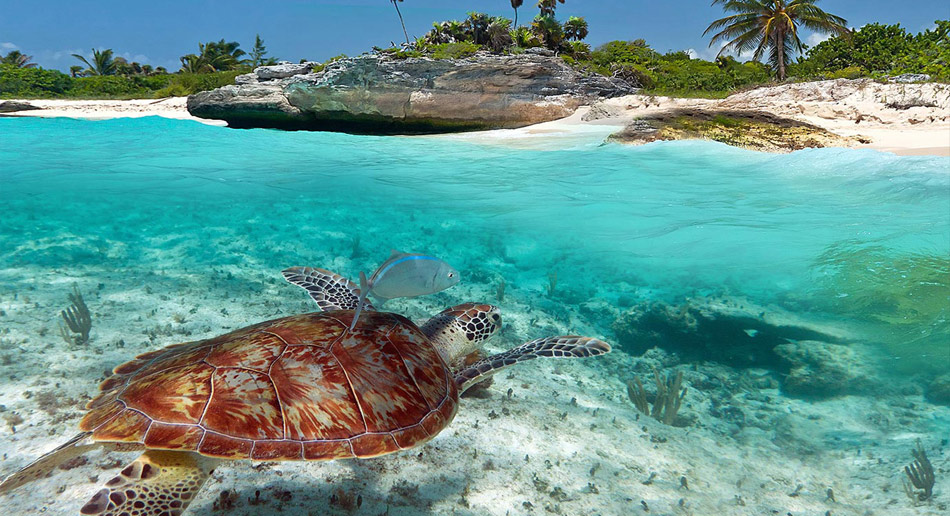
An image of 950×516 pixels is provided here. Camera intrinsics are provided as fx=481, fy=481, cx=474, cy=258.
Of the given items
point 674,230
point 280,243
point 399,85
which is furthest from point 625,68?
point 280,243

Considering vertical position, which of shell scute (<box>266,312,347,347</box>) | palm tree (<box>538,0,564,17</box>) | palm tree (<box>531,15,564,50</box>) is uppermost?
palm tree (<box>538,0,564,17</box>)

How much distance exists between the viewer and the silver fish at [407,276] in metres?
2.52

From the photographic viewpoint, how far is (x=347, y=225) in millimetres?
8930

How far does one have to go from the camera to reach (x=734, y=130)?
12805 mm

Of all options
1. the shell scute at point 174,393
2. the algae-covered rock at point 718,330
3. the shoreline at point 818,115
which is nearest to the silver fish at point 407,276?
the shell scute at point 174,393

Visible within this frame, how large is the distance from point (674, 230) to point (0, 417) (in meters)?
8.90

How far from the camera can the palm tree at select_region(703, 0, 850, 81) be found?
23484 mm

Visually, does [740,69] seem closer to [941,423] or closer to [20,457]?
[941,423]

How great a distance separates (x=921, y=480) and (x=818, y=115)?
13.5 metres

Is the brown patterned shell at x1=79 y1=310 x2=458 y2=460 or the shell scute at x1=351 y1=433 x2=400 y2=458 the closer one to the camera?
the brown patterned shell at x1=79 y1=310 x2=458 y2=460

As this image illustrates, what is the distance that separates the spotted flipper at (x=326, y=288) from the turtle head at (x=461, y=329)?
2.81 ft

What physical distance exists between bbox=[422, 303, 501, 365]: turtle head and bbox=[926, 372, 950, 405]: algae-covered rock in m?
4.17

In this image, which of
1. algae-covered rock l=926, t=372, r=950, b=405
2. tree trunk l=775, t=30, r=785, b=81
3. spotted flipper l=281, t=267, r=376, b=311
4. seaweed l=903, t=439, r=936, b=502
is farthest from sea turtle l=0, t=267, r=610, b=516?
tree trunk l=775, t=30, r=785, b=81

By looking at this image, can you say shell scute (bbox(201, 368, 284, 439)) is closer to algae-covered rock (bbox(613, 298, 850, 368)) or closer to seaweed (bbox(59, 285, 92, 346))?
seaweed (bbox(59, 285, 92, 346))
